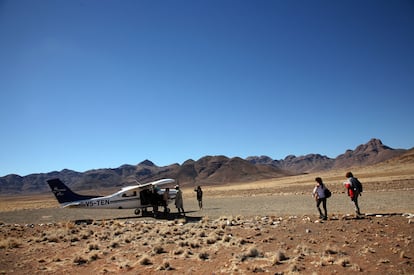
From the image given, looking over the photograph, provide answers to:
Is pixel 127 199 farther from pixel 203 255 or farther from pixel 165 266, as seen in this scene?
pixel 165 266

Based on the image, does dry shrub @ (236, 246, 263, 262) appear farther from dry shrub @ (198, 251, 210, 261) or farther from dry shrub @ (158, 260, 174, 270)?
dry shrub @ (158, 260, 174, 270)

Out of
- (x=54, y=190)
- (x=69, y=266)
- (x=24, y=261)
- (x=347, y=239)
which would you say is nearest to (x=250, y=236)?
(x=347, y=239)

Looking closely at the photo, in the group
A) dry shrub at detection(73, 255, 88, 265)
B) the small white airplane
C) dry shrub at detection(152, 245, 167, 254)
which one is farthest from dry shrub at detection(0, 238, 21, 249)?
the small white airplane

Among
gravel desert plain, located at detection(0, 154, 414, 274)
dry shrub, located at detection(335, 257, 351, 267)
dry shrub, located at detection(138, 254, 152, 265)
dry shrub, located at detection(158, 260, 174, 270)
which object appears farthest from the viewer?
dry shrub, located at detection(138, 254, 152, 265)

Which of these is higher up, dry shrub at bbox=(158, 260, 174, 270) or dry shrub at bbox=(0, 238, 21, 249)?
dry shrub at bbox=(0, 238, 21, 249)

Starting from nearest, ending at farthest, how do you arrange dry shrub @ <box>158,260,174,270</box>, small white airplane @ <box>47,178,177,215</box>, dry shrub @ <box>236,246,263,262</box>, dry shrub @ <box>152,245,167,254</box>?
dry shrub @ <box>158,260,174,270</box> < dry shrub @ <box>236,246,263,262</box> < dry shrub @ <box>152,245,167,254</box> < small white airplane @ <box>47,178,177,215</box>

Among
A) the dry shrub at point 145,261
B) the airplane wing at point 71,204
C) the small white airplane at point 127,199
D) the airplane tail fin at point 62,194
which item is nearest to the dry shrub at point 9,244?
the dry shrub at point 145,261

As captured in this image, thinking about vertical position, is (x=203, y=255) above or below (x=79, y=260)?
below

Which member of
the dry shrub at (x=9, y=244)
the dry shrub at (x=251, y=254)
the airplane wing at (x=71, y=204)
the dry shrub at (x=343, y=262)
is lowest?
the dry shrub at (x=343, y=262)

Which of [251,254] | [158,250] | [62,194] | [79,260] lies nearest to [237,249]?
[251,254]

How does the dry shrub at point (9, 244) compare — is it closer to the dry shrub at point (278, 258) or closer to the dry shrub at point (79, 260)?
the dry shrub at point (79, 260)

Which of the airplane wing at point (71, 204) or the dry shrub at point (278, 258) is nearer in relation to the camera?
the dry shrub at point (278, 258)

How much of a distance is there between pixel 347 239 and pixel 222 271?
184 inches

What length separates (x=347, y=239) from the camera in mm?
10508
